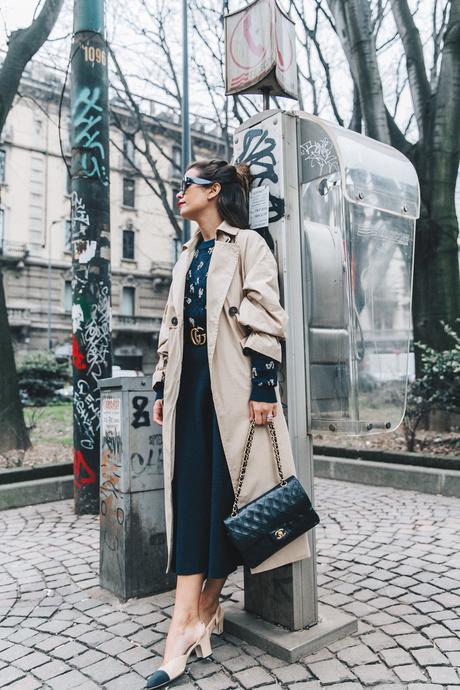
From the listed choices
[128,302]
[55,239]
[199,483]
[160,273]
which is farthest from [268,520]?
[128,302]

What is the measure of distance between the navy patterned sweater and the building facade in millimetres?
28477

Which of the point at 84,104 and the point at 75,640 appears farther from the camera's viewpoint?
the point at 84,104

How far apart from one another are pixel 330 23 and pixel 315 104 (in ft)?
5.60

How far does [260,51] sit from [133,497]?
2.64 metres

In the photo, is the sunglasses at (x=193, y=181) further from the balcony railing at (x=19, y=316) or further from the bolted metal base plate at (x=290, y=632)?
the balcony railing at (x=19, y=316)

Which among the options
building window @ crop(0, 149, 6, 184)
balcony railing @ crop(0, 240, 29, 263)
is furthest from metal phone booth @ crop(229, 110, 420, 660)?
building window @ crop(0, 149, 6, 184)

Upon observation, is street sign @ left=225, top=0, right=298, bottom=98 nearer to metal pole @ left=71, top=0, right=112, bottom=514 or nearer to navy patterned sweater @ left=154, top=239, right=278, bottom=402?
navy patterned sweater @ left=154, top=239, right=278, bottom=402

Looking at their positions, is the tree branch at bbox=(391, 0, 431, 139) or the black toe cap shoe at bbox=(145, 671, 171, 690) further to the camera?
the tree branch at bbox=(391, 0, 431, 139)

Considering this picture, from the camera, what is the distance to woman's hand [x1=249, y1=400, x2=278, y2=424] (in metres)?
2.59

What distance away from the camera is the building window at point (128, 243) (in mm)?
38250

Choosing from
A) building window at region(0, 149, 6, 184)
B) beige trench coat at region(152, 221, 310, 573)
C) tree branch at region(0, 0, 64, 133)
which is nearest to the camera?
beige trench coat at region(152, 221, 310, 573)

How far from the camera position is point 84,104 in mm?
5758

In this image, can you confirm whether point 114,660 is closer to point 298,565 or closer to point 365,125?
point 298,565

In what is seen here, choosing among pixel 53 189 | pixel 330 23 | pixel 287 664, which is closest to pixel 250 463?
pixel 287 664
